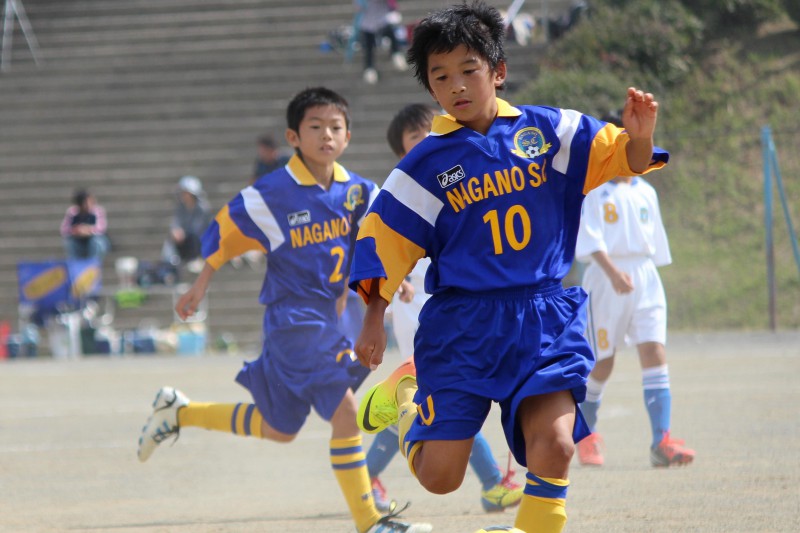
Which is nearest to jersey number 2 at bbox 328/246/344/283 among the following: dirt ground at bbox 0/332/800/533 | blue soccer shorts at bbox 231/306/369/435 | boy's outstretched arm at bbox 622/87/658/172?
blue soccer shorts at bbox 231/306/369/435

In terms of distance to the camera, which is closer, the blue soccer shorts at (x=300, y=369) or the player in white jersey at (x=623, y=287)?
the blue soccer shorts at (x=300, y=369)

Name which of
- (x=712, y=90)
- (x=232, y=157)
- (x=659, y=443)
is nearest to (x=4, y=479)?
(x=659, y=443)

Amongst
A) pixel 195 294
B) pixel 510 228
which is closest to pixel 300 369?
pixel 195 294

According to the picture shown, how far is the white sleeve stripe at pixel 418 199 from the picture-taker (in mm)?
4293

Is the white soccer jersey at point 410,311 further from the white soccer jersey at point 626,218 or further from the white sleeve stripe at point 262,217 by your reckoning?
the white soccer jersey at point 626,218

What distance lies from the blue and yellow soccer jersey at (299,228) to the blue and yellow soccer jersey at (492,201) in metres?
1.71

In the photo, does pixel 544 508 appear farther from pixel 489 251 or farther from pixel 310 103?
pixel 310 103

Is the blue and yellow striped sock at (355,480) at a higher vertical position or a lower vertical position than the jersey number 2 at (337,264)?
lower

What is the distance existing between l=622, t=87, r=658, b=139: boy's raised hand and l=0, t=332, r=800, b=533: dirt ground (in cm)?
171

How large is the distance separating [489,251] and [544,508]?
0.80 metres

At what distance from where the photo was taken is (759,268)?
15.4 m

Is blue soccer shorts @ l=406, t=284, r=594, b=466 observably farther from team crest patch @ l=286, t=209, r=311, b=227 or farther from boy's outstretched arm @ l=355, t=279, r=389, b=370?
team crest patch @ l=286, t=209, r=311, b=227

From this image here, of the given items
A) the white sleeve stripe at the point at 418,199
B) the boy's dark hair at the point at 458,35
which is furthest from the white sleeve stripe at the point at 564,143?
the white sleeve stripe at the point at 418,199

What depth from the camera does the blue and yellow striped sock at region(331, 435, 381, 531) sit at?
5.60 m
